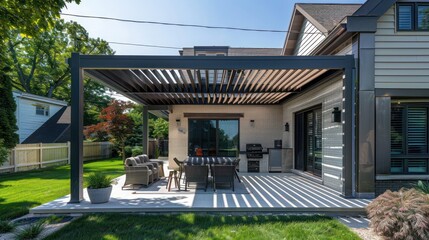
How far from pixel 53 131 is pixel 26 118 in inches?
75.0

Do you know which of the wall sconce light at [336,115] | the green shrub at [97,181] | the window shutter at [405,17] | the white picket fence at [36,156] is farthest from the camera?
the white picket fence at [36,156]

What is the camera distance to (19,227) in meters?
4.21

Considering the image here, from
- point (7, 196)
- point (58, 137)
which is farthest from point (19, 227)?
point (58, 137)

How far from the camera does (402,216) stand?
11.4 ft

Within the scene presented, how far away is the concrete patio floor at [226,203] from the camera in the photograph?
4859 millimetres

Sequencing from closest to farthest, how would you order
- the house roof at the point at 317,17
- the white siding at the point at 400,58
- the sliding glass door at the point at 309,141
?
the white siding at the point at 400,58, the sliding glass door at the point at 309,141, the house roof at the point at 317,17

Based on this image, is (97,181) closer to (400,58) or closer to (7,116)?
(400,58)

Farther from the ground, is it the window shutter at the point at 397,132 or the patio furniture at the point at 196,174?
the window shutter at the point at 397,132

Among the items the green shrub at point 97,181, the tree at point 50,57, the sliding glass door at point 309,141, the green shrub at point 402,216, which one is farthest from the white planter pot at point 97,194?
the tree at point 50,57

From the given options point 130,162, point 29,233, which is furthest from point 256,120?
point 29,233

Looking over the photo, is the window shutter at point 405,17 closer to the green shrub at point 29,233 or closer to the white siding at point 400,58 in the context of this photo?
the white siding at point 400,58

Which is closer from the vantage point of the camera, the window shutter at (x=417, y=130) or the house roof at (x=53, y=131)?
the window shutter at (x=417, y=130)

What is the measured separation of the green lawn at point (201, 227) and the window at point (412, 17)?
15.1 feet

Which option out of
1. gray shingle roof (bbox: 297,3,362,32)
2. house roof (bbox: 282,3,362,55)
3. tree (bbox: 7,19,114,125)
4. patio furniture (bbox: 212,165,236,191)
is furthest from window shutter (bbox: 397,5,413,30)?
tree (bbox: 7,19,114,125)
